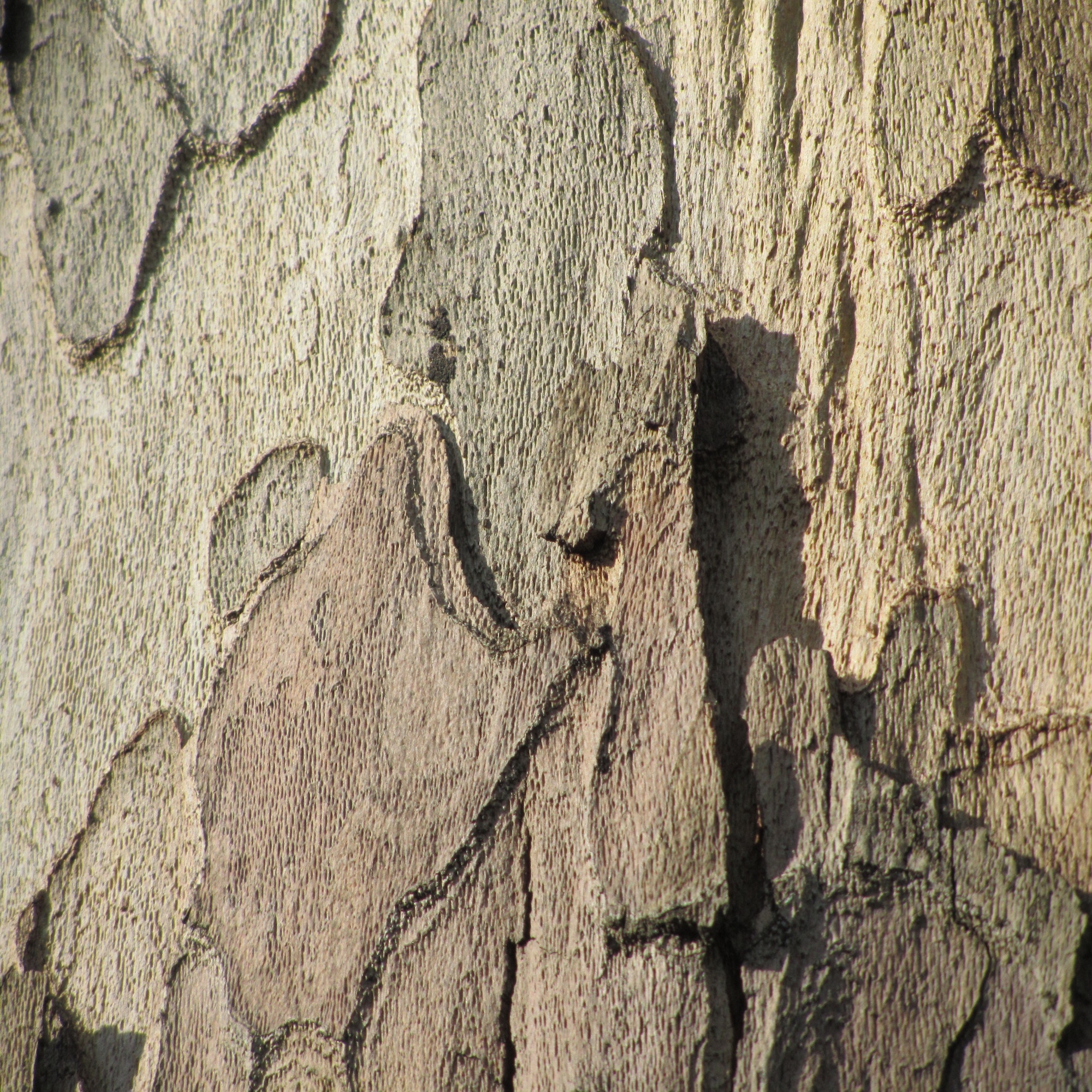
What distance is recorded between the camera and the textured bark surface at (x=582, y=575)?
0.40 meters

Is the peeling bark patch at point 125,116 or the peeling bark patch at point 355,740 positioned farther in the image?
the peeling bark patch at point 125,116

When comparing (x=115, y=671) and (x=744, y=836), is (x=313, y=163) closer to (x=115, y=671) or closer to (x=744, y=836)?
(x=115, y=671)

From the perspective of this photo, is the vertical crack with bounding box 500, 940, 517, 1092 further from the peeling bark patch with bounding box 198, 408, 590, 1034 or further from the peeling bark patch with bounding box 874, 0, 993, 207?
the peeling bark patch with bounding box 874, 0, 993, 207

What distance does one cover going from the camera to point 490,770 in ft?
1.52

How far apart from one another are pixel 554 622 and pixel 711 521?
0.09m

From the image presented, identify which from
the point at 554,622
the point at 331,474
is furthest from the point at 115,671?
the point at 554,622

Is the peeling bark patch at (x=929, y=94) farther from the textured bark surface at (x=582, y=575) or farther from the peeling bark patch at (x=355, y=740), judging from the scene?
the peeling bark patch at (x=355, y=740)

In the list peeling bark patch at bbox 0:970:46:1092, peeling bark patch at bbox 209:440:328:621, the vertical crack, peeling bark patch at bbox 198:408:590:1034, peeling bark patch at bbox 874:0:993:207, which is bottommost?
peeling bark patch at bbox 0:970:46:1092

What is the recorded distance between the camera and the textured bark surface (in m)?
0.40

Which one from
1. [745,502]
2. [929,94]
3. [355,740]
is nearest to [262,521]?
[355,740]

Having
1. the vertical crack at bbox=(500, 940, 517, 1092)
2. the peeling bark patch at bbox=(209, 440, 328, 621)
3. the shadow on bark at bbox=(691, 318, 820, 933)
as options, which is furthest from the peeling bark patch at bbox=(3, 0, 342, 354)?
the vertical crack at bbox=(500, 940, 517, 1092)

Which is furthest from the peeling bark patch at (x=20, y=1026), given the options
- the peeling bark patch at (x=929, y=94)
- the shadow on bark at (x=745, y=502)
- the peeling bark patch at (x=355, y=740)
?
the peeling bark patch at (x=929, y=94)

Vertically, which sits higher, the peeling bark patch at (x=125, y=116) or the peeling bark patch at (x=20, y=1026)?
the peeling bark patch at (x=125, y=116)

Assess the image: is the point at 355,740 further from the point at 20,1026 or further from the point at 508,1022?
the point at 20,1026
